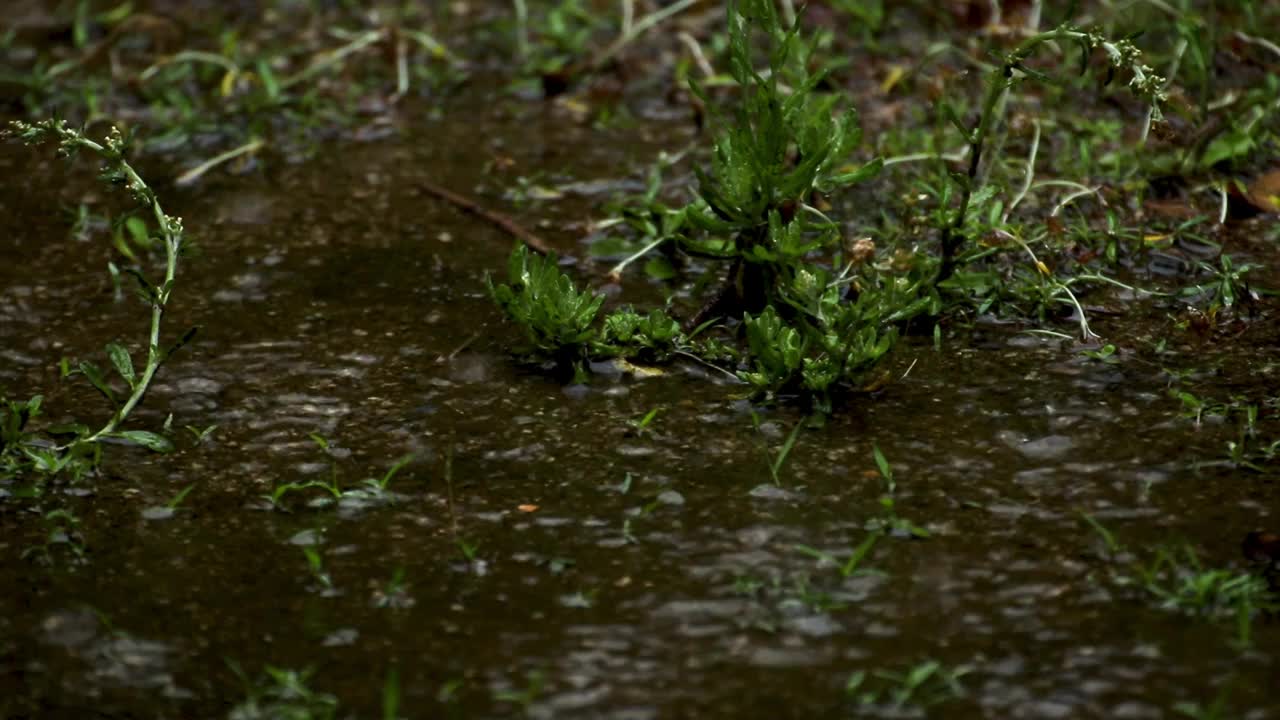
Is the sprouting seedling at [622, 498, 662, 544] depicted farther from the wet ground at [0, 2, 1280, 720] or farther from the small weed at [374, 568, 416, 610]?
the small weed at [374, 568, 416, 610]

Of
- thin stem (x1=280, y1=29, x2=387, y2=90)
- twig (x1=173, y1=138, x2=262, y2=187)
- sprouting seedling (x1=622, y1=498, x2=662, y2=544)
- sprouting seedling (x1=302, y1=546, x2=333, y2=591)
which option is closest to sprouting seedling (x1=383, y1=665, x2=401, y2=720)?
sprouting seedling (x1=302, y1=546, x2=333, y2=591)

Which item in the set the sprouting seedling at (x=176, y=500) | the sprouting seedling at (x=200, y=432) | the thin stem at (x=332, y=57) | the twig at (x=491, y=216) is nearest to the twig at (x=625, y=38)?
the thin stem at (x=332, y=57)

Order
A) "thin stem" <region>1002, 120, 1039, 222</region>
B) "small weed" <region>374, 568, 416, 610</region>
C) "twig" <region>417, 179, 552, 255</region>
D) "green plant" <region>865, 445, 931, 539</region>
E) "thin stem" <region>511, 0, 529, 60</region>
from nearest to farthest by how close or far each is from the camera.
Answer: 1. "small weed" <region>374, 568, 416, 610</region>
2. "green plant" <region>865, 445, 931, 539</region>
3. "thin stem" <region>1002, 120, 1039, 222</region>
4. "twig" <region>417, 179, 552, 255</region>
5. "thin stem" <region>511, 0, 529, 60</region>

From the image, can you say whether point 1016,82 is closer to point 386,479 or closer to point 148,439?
point 386,479

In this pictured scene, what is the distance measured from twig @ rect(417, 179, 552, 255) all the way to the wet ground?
0.18 meters

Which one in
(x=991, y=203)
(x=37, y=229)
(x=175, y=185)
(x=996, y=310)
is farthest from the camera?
(x=175, y=185)

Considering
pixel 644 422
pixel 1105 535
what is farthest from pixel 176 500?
pixel 1105 535

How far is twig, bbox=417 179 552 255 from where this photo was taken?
Answer: 3.39 meters

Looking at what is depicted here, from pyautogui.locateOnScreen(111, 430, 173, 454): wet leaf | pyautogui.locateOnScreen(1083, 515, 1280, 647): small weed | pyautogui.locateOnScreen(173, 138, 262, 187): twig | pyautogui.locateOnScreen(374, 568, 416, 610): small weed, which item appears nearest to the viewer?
pyautogui.locateOnScreen(1083, 515, 1280, 647): small weed

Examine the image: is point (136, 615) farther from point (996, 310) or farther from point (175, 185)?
point (175, 185)

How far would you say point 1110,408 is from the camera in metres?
2.60

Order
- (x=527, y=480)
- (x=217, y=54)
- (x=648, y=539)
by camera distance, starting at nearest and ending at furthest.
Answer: (x=648, y=539) → (x=527, y=480) → (x=217, y=54)

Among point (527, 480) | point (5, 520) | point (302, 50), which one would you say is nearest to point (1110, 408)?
point (527, 480)

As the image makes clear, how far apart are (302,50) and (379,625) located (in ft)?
9.72
